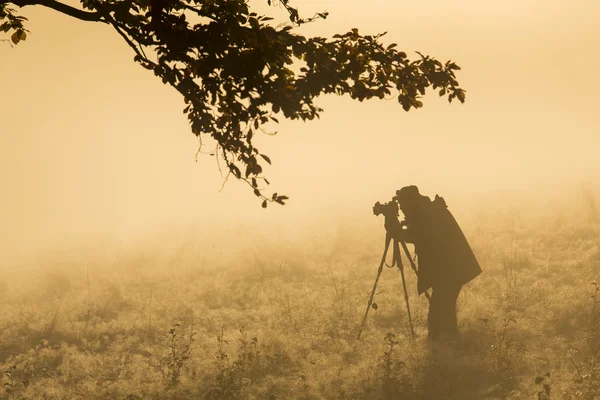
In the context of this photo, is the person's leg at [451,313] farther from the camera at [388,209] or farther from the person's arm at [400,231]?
the camera at [388,209]

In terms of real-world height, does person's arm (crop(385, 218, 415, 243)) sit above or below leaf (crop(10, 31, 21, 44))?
below

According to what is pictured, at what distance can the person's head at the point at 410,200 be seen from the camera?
8.73 metres

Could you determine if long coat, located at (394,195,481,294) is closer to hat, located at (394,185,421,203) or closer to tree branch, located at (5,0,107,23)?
hat, located at (394,185,421,203)

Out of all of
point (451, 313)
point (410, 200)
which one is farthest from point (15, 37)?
point (451, 313)

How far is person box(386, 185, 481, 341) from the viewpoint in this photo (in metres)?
8.48

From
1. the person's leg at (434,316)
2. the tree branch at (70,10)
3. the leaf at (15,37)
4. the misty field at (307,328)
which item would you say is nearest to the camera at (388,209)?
the person's leg at (434,316)

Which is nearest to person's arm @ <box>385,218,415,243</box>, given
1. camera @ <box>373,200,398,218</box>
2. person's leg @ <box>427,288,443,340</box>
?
camera @ <box>373,200,398,218</box>

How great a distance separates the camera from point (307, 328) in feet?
30.8

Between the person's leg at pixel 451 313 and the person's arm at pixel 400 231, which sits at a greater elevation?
the person's arm at pixel 400 231

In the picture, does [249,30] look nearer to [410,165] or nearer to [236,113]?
[236,113]

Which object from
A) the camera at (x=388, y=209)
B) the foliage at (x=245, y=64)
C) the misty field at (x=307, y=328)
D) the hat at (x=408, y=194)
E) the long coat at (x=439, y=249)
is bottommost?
the misty field at (x=307, y=328)

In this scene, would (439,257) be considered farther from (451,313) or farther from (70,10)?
(70,10)

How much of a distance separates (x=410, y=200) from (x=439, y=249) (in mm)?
885

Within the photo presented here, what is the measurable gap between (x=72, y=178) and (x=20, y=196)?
940 cm
